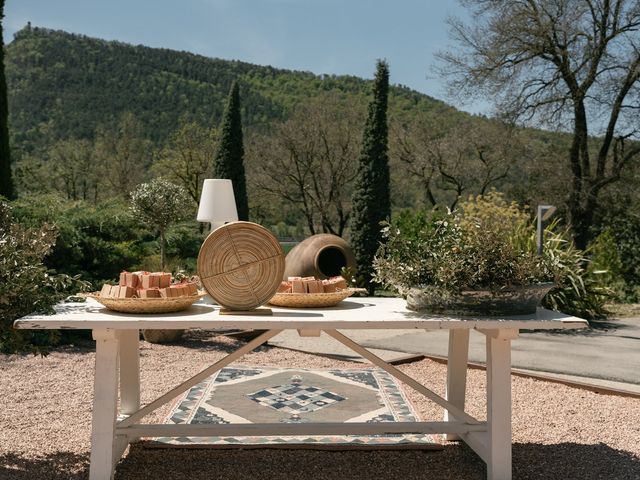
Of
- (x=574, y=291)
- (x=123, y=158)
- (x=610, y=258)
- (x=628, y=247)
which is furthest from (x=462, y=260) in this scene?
(x=123, y=158)

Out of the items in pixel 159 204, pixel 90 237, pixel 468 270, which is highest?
pixel 159 204

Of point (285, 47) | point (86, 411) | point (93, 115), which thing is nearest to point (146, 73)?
point (93, 115)

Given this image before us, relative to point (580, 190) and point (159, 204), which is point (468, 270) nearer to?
point (159, 204)

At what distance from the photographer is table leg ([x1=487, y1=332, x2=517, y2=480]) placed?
2.78 metres

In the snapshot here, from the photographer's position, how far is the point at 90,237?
7.58 m

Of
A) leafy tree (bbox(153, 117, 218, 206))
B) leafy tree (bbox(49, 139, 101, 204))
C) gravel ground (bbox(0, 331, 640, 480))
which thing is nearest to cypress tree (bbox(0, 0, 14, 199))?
gravel ground (bbox(0, 331, 640, 480))

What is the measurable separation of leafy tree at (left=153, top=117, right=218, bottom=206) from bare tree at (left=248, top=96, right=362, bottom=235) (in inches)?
157

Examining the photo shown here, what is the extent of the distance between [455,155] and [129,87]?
2553cm

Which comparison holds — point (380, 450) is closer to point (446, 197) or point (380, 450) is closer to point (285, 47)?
point (285, 47)

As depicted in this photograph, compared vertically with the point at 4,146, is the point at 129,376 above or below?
below

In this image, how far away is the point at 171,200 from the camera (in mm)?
6984

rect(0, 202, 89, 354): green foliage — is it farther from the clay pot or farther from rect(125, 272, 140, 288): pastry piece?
the clay pot

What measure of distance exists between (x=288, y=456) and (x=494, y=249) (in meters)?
1.46

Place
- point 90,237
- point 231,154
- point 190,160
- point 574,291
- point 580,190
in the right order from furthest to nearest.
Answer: point 190,160, point 231,154, point 580,190, point 574,291, point 90,237
